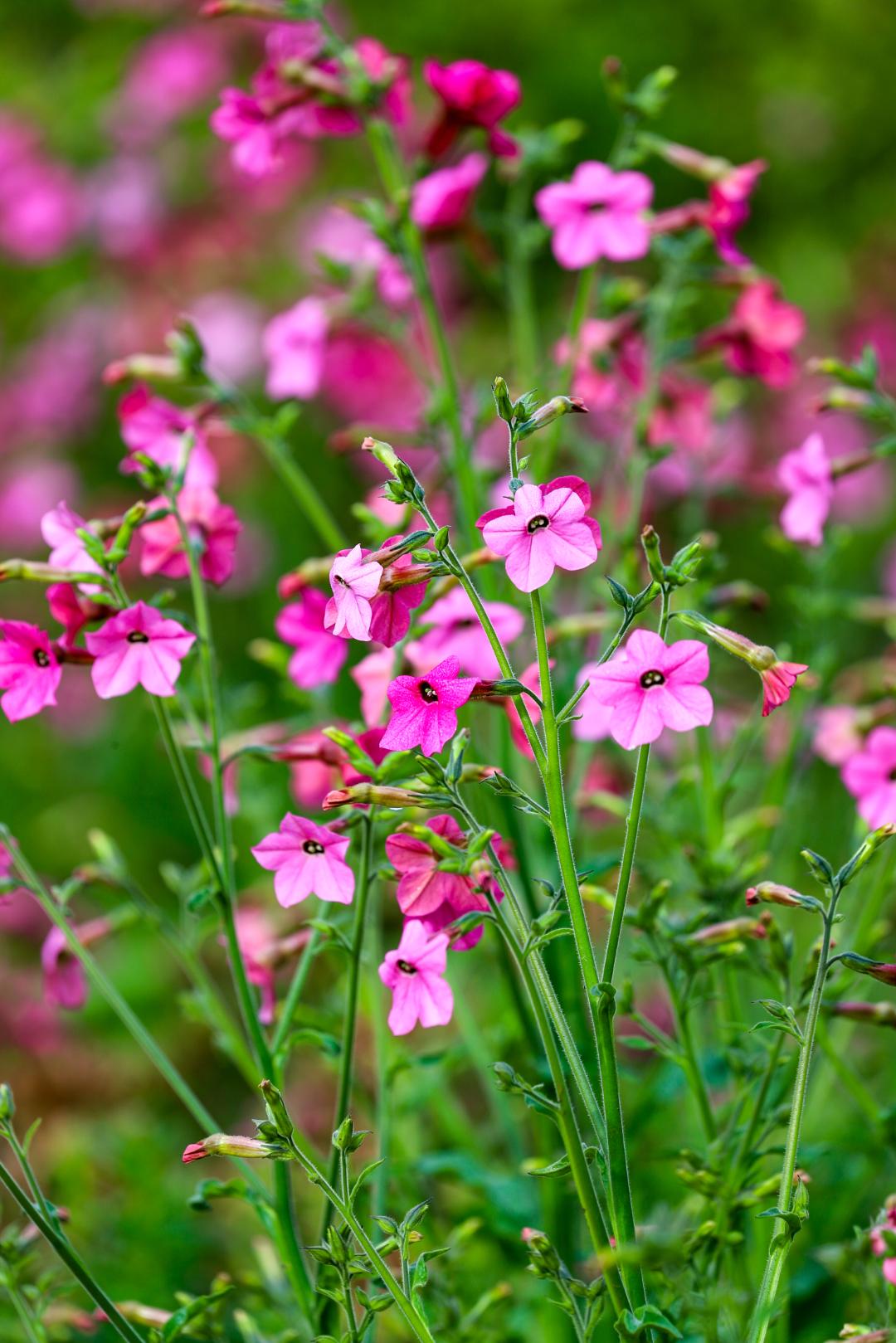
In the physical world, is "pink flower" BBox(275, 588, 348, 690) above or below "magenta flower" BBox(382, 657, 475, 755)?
below

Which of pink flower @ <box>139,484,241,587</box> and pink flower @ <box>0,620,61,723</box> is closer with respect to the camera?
pink flower @ <box>0,620,61,723</box>

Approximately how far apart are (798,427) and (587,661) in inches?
116

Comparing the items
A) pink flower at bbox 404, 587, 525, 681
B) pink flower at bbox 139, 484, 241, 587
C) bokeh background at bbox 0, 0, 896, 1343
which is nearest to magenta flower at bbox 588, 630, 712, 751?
pink flower at bbox 404, 587, 525, 681

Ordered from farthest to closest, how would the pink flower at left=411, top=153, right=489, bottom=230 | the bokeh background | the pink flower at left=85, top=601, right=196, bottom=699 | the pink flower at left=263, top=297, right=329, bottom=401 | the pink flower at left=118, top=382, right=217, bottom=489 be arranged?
the bokeh background < the pink flower at left=263, top=297, right=329, bottom=401 < the pink flower at left=411, top=153, right=489, bottom=230 < the pink flower at left=118, top=382, right=217, bottom=489 < the pink flower at left=85, top=601, right=196, bottom=699

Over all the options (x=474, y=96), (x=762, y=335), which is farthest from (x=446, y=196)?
(x=762, y=335)

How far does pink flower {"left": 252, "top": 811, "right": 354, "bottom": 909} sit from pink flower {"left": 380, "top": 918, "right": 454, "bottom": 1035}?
0.06 metres

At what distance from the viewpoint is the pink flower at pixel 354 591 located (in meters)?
0.82

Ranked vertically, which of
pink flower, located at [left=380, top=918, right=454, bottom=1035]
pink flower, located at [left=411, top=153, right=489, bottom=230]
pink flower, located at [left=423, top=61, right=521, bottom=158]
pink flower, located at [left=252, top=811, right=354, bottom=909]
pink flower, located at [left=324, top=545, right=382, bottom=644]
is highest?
pink flower, located at [left=423, top=61, right=521, bottom=158]

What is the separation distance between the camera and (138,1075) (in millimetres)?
2383

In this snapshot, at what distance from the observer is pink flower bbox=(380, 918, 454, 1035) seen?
0.84 meters

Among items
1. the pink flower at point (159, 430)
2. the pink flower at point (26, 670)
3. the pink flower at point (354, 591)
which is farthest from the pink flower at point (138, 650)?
the pink flower at point (159, 430)

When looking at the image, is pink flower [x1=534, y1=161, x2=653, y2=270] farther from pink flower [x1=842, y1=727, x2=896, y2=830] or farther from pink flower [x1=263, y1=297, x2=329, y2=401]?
pink flower [x1=842, y1=727, x2=896, y2=830]

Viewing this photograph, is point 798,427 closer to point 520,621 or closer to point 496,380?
point 520,621

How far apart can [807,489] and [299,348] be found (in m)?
0.63
